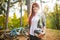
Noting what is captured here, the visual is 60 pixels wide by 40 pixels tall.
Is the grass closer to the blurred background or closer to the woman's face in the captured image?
the blurred background

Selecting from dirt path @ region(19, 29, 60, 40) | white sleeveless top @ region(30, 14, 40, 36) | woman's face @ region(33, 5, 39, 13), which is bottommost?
dirt path @ region(19, 29, 60, 40)

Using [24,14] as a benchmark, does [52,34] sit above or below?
below

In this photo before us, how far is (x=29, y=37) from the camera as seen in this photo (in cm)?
199

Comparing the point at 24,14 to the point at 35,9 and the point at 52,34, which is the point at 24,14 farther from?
the point at 52,34

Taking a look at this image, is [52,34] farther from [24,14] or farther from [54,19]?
[24,14]

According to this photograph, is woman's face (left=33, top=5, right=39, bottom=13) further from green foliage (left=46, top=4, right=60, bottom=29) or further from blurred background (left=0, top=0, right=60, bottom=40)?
green foliage (left=46, top=4, right=60, bottom=29)

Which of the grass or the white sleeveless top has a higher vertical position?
the white sleeveless top

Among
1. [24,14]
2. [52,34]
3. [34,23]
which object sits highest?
[24,14]

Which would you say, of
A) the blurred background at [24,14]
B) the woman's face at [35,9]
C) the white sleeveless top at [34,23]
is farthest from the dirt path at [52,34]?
the woman's face at [35,9]

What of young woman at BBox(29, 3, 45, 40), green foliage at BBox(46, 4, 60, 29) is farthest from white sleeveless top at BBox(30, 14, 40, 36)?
green foliage at BBox(46, 4, 60, 29)

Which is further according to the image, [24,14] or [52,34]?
[24,14]

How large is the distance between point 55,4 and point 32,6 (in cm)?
28

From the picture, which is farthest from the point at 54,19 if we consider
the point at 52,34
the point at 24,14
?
the point at 24,14

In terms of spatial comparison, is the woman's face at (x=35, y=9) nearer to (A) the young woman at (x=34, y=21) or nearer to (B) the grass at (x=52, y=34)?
(A) the young woman at (x=34, y=21)
